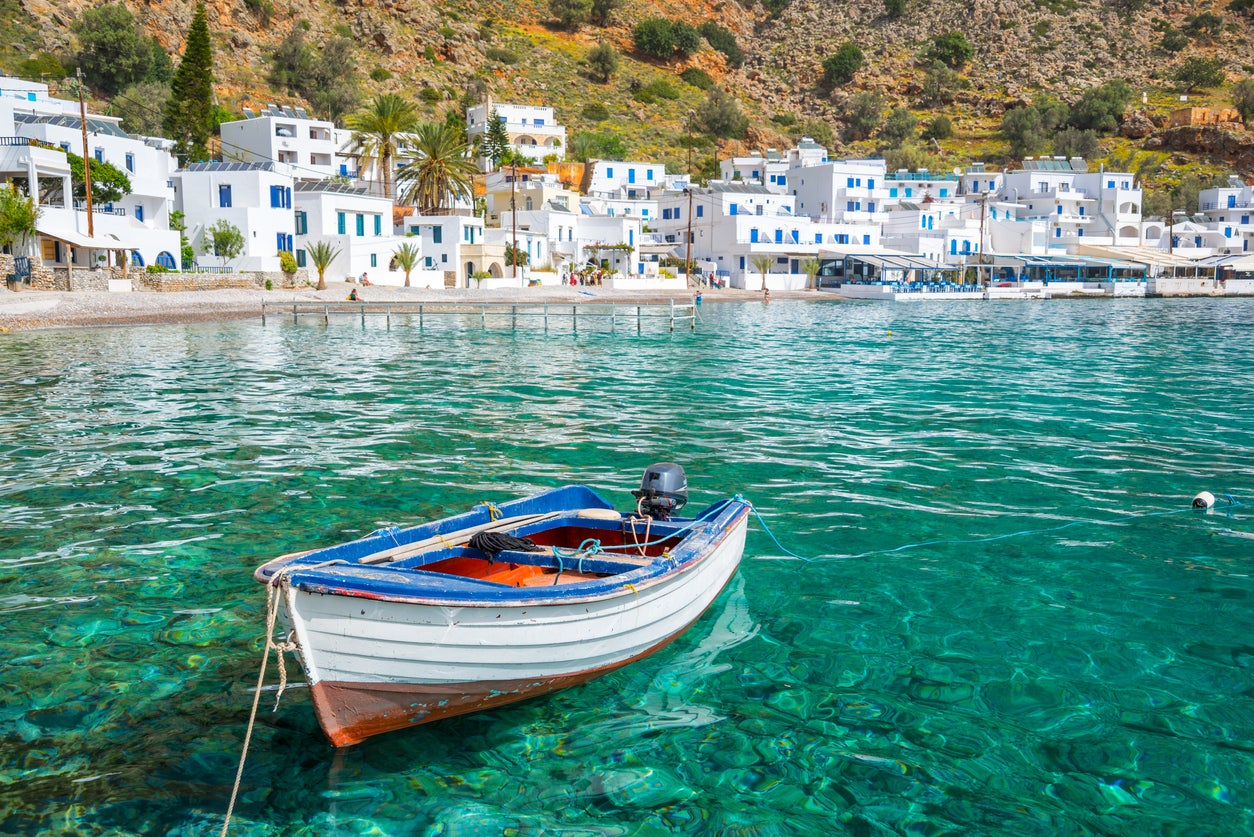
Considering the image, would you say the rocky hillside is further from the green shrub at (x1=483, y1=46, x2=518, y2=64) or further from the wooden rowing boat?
the wooden rowing boat

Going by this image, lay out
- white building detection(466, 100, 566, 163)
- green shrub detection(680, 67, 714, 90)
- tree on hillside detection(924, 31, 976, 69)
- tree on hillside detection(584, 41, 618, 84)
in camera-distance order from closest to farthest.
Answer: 1. white building detection(466, 100, 566, 163)
2. tree on hillside detection(584, 41, 618, 84)
3. green shrub detection(680, 67, 714, 90)
4. tree on hillside detection(924, 31, 976, 69)

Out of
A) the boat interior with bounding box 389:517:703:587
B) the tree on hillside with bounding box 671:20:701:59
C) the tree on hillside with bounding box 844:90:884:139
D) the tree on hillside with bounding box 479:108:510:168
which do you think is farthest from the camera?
the tree on hillside with bounding box 671:20:701:59

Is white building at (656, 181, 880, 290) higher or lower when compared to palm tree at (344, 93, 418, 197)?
lower

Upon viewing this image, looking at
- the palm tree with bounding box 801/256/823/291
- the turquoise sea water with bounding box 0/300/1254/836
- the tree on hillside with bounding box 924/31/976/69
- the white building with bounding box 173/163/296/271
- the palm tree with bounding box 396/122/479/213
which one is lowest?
the turquoise sea water with bounding box 0/300/1254/836

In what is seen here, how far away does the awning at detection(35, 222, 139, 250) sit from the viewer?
49.3 m

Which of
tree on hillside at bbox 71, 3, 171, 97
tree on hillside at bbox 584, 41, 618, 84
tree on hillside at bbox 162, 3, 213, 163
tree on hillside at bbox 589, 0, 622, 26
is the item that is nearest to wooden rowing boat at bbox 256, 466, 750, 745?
tree on hillside at bbox 162, 3, 213, 163

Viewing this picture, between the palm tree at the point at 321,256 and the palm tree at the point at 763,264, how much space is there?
37725 millimetres

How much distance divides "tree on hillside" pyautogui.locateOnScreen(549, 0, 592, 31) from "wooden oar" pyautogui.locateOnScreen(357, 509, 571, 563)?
170 meters

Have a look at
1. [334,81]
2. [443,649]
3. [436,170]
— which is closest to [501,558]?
[443,649]

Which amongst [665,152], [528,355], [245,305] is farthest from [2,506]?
[665,152]

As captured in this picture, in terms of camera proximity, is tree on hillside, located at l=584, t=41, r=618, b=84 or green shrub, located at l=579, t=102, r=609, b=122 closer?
green shrub, located at l=579, t=102, r=609, b=122

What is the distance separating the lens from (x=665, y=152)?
137750mm

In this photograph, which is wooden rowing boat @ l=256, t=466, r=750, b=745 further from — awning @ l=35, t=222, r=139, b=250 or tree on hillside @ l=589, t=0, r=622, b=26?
tree on hillside @ l=589, t=0, r=622, b=26

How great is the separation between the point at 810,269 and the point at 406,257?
132ft
